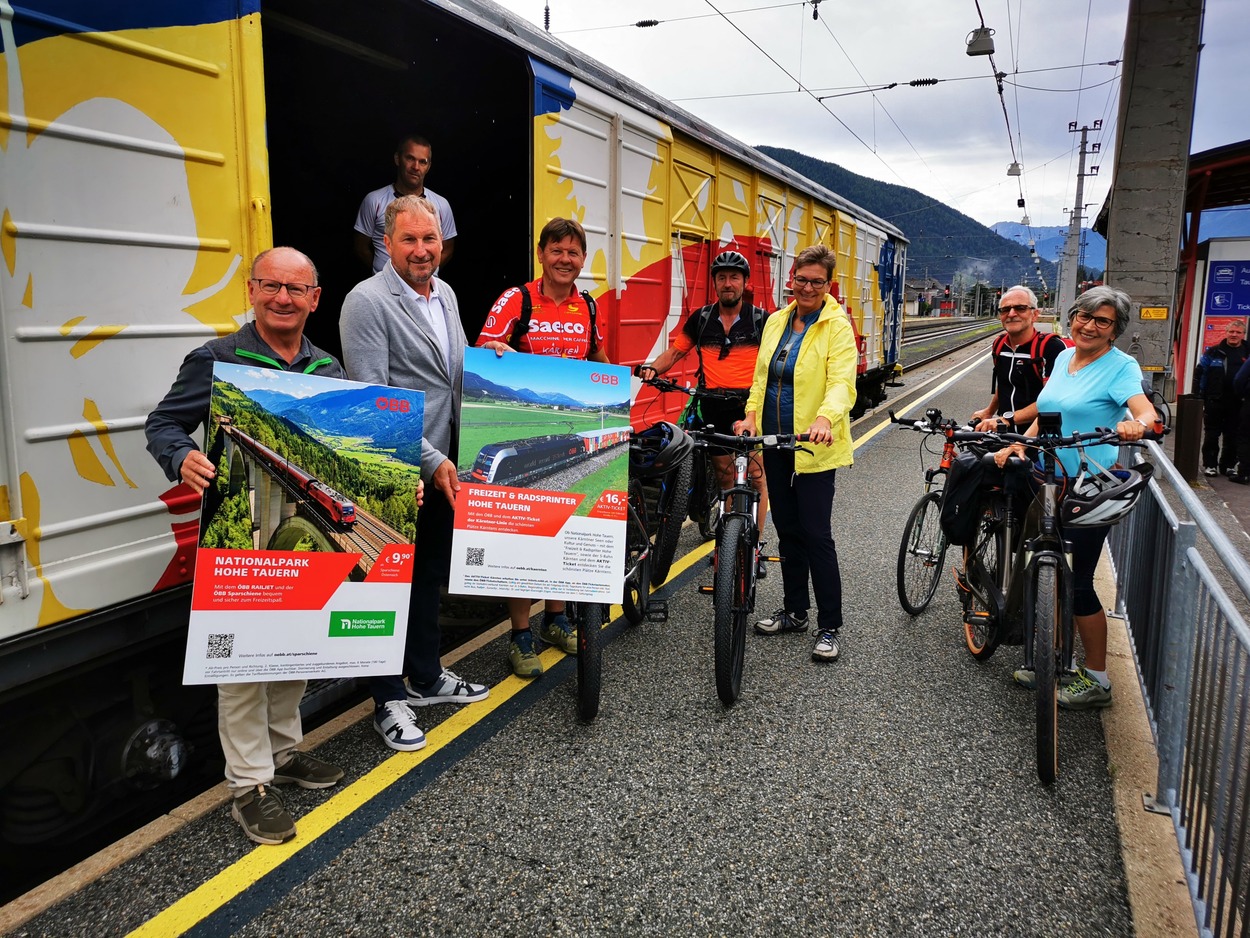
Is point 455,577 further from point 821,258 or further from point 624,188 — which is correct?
point 624,188

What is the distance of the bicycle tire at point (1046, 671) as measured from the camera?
9.98ft

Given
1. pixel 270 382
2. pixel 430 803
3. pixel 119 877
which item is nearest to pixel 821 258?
pixel 270 382

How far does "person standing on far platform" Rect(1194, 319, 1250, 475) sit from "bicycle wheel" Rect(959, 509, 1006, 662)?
272 inches

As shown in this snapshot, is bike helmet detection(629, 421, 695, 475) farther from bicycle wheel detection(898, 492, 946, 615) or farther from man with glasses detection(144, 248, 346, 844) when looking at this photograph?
bicycle wheel detection(898, 492, 946, 615)

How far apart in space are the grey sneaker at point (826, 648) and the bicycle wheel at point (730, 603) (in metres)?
0.55

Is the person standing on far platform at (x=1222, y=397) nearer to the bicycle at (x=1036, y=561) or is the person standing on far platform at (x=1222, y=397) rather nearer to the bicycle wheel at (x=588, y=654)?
the bicycle at (x=1036, y=561)

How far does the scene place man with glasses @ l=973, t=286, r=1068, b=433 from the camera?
14.9ft

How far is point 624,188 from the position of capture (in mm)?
5707

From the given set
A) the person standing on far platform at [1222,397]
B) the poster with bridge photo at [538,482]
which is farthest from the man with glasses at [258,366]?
the person standing on far platform at [1222,397]

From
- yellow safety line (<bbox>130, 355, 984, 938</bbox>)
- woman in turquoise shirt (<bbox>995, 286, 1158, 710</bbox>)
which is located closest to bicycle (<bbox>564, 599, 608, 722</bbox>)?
yellow safety line (<bbox>130, 355, 984, 938</bbox>)

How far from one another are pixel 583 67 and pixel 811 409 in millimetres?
2718

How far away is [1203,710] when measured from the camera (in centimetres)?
250

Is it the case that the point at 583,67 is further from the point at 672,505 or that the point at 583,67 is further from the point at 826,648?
the point at 826,648

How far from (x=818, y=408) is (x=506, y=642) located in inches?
78.4
